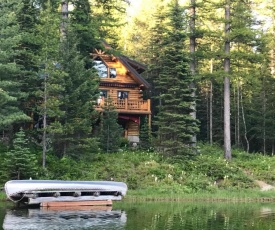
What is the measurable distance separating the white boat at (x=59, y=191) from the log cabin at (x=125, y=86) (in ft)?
55.2

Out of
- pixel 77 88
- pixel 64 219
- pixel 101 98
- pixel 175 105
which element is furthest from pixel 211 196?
pixel 101 98

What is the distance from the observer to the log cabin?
1487 inches

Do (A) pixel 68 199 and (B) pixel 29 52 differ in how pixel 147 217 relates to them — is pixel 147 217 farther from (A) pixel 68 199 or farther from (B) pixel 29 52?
(B) pixel 29 52

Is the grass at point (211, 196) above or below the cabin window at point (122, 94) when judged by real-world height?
below

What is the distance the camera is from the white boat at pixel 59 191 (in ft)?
62.0

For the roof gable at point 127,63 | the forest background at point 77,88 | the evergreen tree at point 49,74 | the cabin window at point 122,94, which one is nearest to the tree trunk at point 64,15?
the forest background at point 77,88

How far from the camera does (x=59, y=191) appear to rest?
19.5 metres

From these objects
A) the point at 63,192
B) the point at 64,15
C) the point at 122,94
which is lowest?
the point at 63,192

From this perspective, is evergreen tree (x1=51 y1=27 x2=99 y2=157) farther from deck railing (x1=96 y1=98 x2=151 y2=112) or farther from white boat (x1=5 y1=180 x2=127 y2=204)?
deck railing (x1=96 y1=98 x2=151 y2=112)

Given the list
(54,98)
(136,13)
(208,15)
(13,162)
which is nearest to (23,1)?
(54,98)

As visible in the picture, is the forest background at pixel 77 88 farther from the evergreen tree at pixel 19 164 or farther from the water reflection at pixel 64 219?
the water reflection at pixel 64 219

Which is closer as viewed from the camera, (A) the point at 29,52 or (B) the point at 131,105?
(A) the point at 29,52

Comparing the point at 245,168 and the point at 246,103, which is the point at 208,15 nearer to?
the point at 245,168

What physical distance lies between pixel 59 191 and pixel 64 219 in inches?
144
